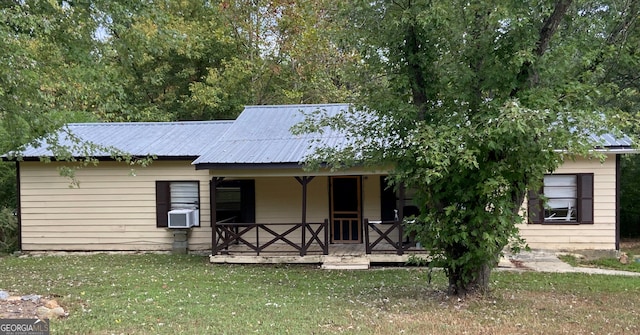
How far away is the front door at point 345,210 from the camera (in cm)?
1200

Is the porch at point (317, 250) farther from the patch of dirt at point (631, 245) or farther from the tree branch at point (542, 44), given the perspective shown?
the patch of dirt at point (631, 245)

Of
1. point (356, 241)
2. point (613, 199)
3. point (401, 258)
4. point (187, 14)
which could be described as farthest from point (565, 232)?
point (187, 14)

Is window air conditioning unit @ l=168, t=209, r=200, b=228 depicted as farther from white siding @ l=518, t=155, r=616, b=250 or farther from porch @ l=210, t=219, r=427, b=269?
white siding @ l=518, t=155, r=616, b=250

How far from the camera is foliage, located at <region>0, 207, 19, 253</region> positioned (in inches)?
522

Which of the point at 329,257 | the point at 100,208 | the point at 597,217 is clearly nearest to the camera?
the point at 329,257

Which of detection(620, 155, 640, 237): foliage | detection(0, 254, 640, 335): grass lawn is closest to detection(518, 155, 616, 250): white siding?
detection(0, 254, 640, 335): grass lawn

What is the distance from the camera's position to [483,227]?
632 cm

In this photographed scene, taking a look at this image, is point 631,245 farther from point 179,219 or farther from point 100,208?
point 100,208

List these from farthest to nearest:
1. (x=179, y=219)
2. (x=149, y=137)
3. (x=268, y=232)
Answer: (x=149, y=137) < (x=179, y=219) < (x=268, y=232)

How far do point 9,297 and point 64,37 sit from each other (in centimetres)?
388

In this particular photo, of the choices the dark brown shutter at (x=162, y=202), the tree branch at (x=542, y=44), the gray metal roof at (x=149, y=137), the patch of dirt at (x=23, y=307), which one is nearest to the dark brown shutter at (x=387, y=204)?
the gray metal roof at (x=149, y=137)

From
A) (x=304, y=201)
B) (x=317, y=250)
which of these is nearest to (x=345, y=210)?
(x=317, y=250)

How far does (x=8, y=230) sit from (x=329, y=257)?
9.69 metres

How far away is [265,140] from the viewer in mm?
11719
